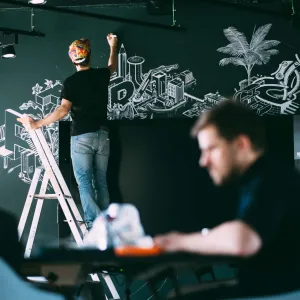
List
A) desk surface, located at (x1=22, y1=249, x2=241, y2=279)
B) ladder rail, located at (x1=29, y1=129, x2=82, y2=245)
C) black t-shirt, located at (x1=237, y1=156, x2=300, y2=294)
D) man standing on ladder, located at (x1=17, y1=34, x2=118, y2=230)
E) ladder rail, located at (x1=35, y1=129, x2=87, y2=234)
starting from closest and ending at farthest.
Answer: black t-shirt, located at (x1=237, y1=156, x2=300, y2=294)
desk surface, located at (x1=22, y1=249, x2=241, y2=279)
ladder rail, located at (x1=29, y1=129, x2=82, y2=245)
ladder rail, located at (x1=35, y1=129, x2=87, y2=234)
man standing on ladder, located at (x1=17, y1=34, x2=118, y2=230)

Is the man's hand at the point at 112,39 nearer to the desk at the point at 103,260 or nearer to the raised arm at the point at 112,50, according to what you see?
the raised arm at the point at 112,50

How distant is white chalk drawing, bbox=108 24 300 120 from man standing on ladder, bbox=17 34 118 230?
59 centimetres

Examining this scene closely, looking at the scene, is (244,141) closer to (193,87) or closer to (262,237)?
(262,237)

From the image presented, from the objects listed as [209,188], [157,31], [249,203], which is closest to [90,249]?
[249,203]

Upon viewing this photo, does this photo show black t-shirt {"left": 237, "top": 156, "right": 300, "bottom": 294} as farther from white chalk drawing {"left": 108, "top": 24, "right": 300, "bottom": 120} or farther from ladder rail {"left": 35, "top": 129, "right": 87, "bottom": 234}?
white chalk drawing {"left": 108, "top": 24, "right": 300, "bottom": 120}

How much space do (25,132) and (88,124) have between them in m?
1.11

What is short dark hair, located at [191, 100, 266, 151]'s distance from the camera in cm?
215

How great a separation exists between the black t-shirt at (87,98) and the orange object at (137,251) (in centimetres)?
402

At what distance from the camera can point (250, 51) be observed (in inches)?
264

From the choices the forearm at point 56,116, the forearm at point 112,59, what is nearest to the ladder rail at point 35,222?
the forearm at point 56,116

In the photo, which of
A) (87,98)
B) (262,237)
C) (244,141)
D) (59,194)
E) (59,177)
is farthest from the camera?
(87,98)

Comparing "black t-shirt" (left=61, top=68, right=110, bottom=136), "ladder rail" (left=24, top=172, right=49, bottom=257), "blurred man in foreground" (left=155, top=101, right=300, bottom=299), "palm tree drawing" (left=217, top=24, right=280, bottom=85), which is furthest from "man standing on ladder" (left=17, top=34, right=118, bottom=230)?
"blurred man in foreground" (left=155, top=101, right=300, bottom=299)

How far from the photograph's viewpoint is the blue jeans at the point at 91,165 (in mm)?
5953

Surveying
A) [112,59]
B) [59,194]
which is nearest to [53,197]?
[59,194]
